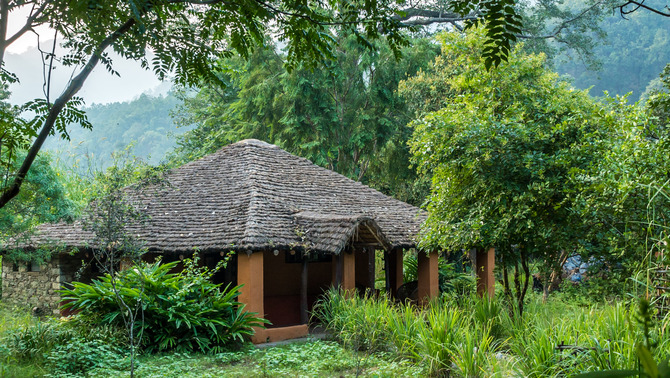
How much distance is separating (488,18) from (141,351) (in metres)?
8.80

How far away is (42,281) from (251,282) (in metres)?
6.89

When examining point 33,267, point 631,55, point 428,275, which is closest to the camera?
point 428,275

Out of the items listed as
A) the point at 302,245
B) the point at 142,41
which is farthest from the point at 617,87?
the point at 142,41

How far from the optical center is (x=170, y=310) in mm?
9828

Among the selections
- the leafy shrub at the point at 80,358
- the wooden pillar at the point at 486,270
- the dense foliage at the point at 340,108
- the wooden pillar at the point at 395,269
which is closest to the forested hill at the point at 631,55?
the dense foliage at the point at 340,108

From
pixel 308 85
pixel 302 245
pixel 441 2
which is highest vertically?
pixel 441 2

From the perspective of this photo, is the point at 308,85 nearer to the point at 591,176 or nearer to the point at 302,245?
the point at 302,245

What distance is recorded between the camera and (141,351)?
31.1 ft

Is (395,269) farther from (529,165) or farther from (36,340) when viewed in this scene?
(36,340)

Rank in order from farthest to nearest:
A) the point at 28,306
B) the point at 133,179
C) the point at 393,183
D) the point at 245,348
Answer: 1. the point at 393,183
2. the point at 28,306
3. the point at 245,348
4. the point at 133,179

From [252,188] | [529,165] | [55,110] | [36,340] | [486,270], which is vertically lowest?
[36,340]

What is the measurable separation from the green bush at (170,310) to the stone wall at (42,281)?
412cm

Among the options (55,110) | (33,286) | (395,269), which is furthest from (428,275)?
(55,110)

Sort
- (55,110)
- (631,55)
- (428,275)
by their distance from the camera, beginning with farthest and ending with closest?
(631,55), (428,275), (55,110)
